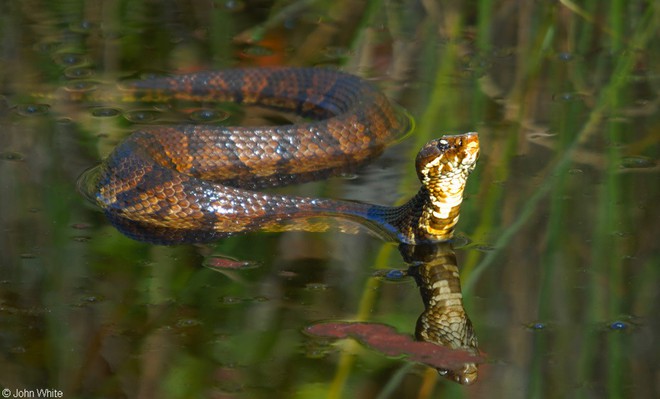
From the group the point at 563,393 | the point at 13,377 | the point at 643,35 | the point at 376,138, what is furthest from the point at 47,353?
the point at 643,35

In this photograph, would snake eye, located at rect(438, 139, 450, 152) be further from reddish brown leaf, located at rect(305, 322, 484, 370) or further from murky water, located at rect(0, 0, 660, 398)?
reddish brown leaf, located at rect(305, 322, 484, 370)

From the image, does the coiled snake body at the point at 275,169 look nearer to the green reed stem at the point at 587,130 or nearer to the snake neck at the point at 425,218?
the snake neck at the point at 425,218

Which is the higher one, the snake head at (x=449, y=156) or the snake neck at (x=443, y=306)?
the snake head at (x=449, y=156)

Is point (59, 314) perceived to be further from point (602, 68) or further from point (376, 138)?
point (602, 68)

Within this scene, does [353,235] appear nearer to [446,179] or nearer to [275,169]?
[446,179]

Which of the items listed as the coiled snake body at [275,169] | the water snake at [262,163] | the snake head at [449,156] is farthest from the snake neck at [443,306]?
the snake head at [449,156]

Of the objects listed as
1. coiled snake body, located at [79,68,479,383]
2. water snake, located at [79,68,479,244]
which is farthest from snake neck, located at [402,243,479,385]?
water snake, located at [79,68,479,244]

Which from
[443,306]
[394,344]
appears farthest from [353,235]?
[394,344]
